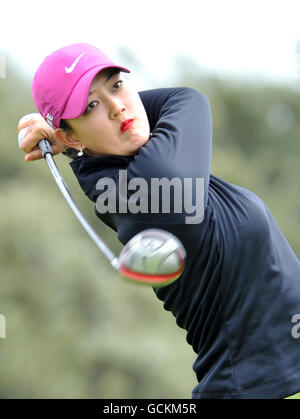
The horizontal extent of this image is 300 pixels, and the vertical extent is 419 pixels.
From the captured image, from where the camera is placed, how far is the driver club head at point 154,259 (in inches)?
55.1

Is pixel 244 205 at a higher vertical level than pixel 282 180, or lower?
higher

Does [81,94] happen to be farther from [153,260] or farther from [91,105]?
[153,260]

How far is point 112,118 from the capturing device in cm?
164

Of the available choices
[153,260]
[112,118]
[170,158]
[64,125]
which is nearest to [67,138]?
[64,125]

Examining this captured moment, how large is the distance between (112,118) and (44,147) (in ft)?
0.82

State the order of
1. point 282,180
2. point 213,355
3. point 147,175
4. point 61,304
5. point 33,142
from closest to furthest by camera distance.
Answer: point 147,175
point 213,355
point 33,142
point 61,304
point 282,180

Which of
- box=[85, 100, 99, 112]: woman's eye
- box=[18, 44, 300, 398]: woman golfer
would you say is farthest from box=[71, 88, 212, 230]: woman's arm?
box=[85, 100, 99, 112]: woman's eye

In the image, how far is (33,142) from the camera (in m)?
1.87

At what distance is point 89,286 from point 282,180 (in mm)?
2577

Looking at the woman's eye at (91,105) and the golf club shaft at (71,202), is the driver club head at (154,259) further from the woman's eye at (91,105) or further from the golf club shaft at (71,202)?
the woman's eye at (91,105)
